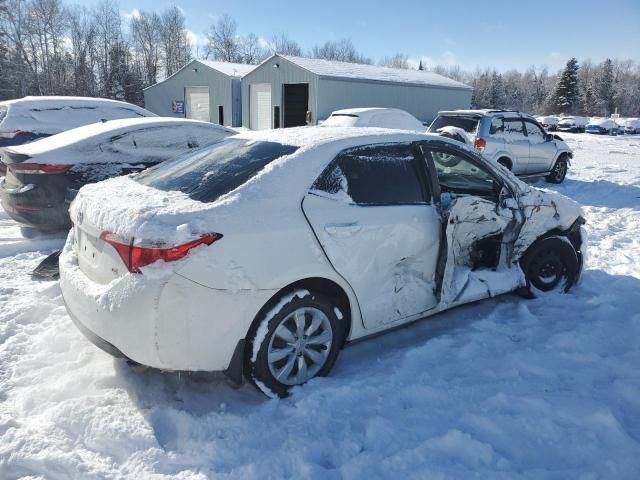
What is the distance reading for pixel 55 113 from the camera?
28.8 ft

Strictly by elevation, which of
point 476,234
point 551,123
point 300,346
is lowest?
point 300,346

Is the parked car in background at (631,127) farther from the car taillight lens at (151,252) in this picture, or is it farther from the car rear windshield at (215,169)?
the car taillight lens at (151,252)

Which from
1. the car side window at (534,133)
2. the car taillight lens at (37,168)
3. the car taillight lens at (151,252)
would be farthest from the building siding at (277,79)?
the car taillight lens at (151,252)

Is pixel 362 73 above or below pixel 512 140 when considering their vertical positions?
above

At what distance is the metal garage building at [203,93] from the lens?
30255 millimetres

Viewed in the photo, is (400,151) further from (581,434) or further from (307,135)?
(581,434)

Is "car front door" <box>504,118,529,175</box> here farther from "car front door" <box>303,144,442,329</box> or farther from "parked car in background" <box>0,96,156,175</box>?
"car front door" <box>303,144,442,329</box>

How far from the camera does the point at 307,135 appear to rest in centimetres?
348

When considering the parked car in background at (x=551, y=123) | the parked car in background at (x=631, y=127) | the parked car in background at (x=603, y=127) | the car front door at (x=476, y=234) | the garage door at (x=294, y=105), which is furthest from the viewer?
the parked car in background at (x=631, y=127)

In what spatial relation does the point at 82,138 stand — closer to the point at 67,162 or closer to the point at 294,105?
the point at 67,162

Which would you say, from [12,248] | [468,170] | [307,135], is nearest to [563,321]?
[468,170]

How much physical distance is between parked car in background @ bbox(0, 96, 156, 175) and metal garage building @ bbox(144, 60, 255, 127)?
20.7 metres

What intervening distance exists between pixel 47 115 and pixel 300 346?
311 inches

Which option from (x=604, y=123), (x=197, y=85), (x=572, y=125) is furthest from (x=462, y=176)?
(x=572, y=125)
